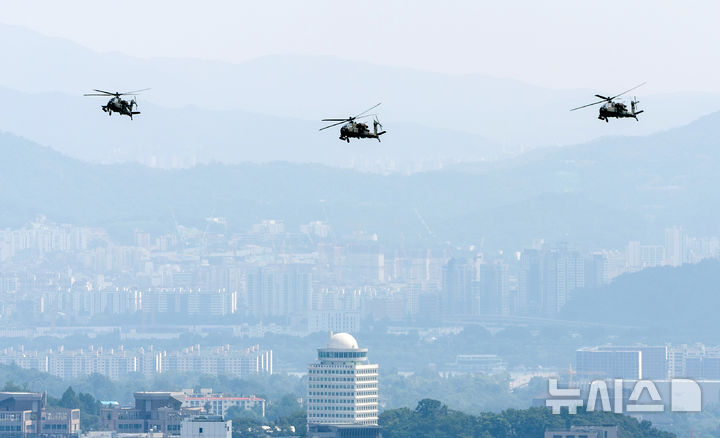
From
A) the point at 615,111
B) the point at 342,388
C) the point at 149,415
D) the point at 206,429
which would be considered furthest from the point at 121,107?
the point at 342,388

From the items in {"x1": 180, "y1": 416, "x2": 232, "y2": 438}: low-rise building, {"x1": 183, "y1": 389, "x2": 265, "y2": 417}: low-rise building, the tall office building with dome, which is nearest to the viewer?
{"x1": 180, "y1": 416, "x2": 232, "y2": 438}: low-rise building

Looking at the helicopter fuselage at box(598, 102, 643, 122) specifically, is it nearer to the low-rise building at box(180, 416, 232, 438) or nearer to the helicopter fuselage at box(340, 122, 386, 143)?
the helicopter fuselage at box(340, 122, 386, 143)

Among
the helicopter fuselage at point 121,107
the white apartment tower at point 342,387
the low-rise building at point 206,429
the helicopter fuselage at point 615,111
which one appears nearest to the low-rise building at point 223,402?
the white apartment tower at point 342,387

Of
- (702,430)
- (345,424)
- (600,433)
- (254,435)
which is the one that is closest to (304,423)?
(345,424)

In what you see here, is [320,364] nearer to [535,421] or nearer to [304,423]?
[304,423]

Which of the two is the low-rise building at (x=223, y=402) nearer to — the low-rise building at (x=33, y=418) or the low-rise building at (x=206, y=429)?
the low-rise building at (x=33, y=418)

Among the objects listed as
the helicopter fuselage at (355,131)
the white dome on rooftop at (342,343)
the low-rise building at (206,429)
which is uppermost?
the helicopter fuselage at (355,131)

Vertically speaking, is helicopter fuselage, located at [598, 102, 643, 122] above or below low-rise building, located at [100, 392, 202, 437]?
above

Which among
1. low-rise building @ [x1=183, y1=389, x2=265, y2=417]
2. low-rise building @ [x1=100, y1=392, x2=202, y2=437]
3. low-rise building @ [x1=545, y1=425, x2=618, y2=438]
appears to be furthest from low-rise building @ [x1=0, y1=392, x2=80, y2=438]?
low-rise building @ [x1=183, y1=389, x2=265, y2=417]

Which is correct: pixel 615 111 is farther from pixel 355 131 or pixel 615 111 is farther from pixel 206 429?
pixel 206 429
